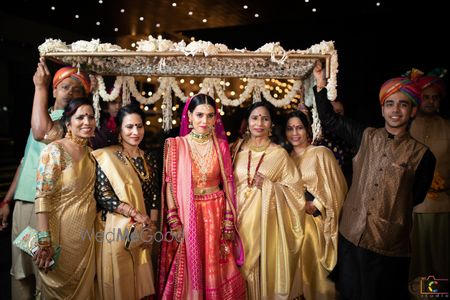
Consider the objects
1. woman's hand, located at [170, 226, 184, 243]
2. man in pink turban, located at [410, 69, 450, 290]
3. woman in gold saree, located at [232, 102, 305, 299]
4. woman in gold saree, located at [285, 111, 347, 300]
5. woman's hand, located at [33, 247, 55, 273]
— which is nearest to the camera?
woman's hand, located at [33, 247, 55, 273]

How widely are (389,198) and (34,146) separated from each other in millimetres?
2867

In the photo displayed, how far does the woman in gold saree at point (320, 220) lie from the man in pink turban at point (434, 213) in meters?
0.95

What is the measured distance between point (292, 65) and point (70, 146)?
1982 millimetres

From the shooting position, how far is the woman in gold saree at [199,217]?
8.74 ft

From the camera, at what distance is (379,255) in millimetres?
2551

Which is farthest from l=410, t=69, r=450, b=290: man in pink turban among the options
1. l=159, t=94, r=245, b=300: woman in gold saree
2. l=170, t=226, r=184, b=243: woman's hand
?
l=170, t=226, r=184, b=243: woman's hand

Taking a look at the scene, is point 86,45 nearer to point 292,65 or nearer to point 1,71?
point 292,65

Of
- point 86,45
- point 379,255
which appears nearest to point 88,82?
point 86,45

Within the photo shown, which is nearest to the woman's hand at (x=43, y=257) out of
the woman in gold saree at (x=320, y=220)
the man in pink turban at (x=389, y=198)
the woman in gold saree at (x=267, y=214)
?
the woman in gold saree at (x=267, y=214)

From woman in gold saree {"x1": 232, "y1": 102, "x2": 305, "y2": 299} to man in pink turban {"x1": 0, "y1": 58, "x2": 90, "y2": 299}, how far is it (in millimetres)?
1549

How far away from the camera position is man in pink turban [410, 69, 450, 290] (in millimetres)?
3289

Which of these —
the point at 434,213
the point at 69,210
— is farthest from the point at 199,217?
the point at 434,213

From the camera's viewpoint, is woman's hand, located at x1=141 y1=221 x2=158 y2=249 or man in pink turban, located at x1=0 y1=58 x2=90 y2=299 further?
man in pink turban, located at x1=0 y1=58 x2=90 y2=299

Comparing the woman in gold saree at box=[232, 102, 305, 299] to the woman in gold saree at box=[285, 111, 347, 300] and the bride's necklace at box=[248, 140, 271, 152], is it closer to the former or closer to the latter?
the bride's necklace at box=[248, 140, 271, 152]
